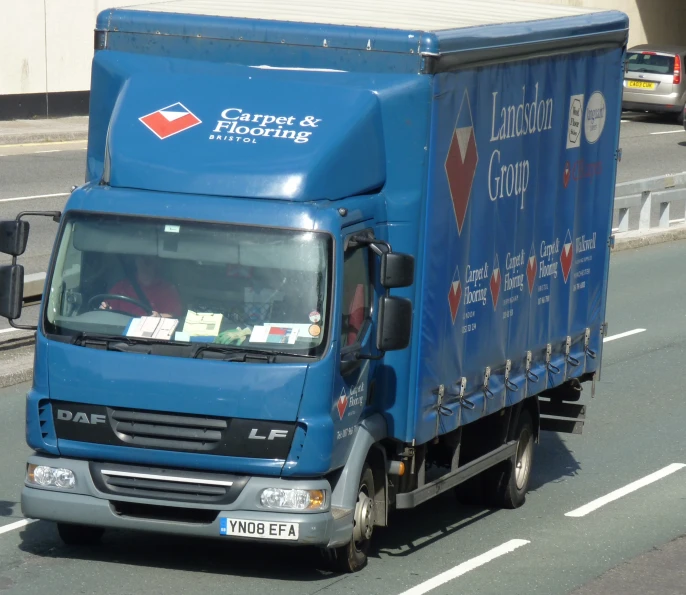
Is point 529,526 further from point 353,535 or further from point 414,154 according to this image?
point 414,154

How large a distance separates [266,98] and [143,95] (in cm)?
71

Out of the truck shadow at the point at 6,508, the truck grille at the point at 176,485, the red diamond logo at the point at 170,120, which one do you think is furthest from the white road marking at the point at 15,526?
the red diamond logo at the point at 170,120

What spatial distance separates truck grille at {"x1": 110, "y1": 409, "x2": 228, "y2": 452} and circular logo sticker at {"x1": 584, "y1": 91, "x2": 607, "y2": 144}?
14.8 ft

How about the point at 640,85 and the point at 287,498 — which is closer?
the point at 287,498

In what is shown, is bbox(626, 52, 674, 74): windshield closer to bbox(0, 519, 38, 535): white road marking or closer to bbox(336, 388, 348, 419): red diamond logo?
bbox(0, 519, 38, 535): white road marking

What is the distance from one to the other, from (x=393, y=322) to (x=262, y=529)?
4.34 ft

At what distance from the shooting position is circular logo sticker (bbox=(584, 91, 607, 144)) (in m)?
11.5

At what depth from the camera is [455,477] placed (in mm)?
9961

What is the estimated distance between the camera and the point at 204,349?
8273mm

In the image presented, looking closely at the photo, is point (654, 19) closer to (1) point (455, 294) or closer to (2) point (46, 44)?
(2) point (46, 44)

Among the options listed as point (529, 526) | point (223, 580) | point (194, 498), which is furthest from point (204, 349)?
point (529, 526)

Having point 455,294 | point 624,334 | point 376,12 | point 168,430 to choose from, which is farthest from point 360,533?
point 624,334

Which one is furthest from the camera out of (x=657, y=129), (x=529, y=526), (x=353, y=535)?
(x=657, y=129)

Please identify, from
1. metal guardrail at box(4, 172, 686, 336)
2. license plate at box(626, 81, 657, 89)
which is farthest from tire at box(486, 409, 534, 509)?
license plate at box(626, 81, 657, 89)
